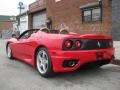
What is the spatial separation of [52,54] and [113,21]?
9064 mm

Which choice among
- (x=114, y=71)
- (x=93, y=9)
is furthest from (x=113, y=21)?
(x=114, y=71)

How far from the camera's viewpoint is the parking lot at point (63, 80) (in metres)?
5.36

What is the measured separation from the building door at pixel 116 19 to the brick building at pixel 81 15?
40.3 inches

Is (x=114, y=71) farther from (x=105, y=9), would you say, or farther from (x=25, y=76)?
(x=105, y=9)

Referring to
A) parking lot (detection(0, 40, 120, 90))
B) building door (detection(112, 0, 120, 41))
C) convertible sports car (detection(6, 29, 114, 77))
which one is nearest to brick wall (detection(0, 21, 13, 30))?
building door (detection(112, 0, 120, 41))

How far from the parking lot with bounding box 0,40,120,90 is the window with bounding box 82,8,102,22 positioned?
966 cm

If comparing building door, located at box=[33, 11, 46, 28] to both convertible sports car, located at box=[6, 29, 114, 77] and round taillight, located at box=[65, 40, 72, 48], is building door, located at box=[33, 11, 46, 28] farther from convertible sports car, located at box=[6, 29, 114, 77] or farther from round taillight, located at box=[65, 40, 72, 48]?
round taillight, located at box=[65, 40, 72, 48]

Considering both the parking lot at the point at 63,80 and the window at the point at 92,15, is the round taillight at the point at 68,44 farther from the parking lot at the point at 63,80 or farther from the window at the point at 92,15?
the window at the point at 92,15

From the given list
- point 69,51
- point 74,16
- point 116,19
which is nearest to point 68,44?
point 69,51

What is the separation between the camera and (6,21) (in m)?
76.4

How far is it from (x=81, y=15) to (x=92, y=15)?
4.42 feet

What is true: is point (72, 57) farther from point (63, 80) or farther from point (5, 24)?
point (5, 24)

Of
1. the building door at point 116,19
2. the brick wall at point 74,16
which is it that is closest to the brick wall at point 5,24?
the brick wall at point 74,16

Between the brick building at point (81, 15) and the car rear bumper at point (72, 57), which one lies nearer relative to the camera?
the car rear bumper at point (72, 57)
